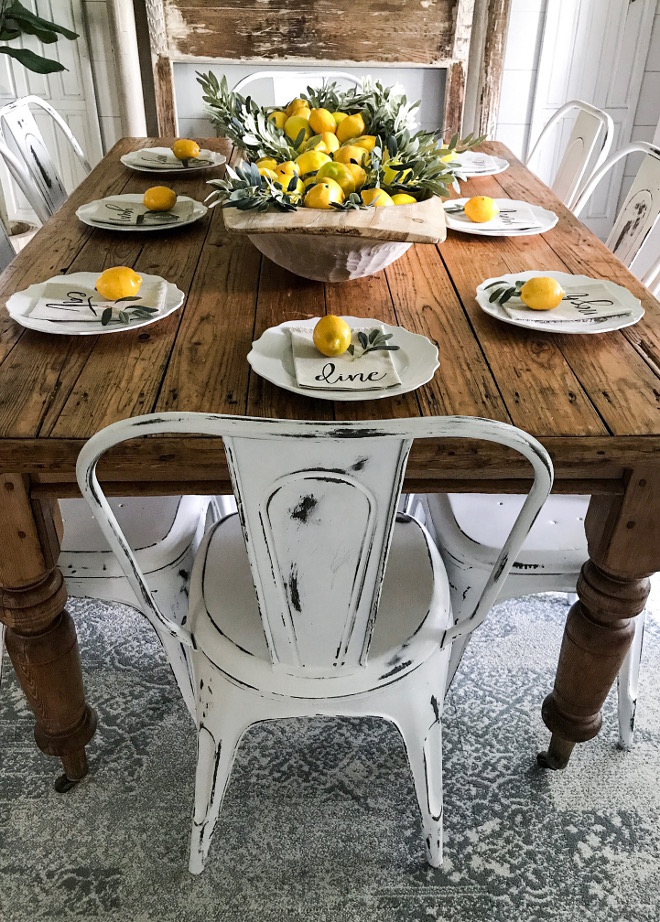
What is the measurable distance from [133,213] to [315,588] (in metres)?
1.07

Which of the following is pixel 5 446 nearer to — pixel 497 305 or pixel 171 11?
pixel 497 305

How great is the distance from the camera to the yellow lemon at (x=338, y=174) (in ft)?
4.48

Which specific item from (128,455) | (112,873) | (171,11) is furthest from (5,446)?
(171,11)

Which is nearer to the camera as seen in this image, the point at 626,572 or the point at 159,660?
the point at 626,572

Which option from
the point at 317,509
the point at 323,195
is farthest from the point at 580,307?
the point at 317,509

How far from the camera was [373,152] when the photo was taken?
1.37 m

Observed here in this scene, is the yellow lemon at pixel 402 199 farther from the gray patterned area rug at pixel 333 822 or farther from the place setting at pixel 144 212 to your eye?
the gray patterned area rug at pixel 333 822

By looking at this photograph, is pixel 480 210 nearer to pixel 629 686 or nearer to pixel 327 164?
pixel 327 164

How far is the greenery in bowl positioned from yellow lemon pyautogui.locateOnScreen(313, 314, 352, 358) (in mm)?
296

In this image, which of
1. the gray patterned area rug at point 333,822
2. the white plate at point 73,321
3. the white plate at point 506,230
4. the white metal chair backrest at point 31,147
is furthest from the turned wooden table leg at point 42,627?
the white metal chair backrest at point 31,147

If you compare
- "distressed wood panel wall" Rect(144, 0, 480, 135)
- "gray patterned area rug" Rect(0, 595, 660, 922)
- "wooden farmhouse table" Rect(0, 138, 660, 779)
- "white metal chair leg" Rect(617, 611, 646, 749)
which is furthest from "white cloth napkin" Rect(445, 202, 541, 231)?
"distressed wood panel wall" Rect(144, 0, 480, 135)

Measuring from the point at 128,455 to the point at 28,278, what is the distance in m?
0.61

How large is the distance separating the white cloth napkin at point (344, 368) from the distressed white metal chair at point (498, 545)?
0.37 metres

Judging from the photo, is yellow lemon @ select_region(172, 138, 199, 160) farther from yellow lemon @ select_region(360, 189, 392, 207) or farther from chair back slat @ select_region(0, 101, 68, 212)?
yellow lemon @ select_region(360, 189, 392, 207)
